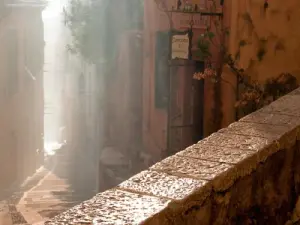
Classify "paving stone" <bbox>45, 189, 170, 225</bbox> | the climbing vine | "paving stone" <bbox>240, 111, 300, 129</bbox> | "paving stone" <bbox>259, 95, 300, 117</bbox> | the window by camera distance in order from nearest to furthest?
"paving stone" <bbox>45, 189, 170, 225</bbox> → "paving stone" <bbox>240, 111, 300, 129</bbox> → "paving stone" <bbox>259, 95, 300, 117</bbox> → the climbing vine → the window

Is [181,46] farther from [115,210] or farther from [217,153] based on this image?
[115,210]

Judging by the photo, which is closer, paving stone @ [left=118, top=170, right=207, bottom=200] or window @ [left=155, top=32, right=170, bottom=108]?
paving stone @ [left=118, top=170, right=207, bottom=200]

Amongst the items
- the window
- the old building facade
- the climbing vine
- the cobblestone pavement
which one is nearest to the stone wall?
the climbing vine

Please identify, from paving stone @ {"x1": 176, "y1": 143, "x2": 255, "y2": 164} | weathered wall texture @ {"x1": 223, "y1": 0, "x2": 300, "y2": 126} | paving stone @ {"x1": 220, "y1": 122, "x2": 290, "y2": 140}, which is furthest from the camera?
weathered wall texture @ {"x1": 223, "y1": 0, "x2": 300, "y2": 126}

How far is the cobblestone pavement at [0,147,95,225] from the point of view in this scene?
1395 centimetres

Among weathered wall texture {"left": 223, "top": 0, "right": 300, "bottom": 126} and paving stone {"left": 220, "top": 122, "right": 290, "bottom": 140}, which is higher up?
weathered wall texture {"left": 223, "top": 0, "right": 300, "bottom": 126}

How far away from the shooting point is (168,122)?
10.9 metres

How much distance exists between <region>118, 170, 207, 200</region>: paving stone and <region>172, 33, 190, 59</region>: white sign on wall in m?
7.46

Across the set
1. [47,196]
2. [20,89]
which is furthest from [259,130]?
[20,89]

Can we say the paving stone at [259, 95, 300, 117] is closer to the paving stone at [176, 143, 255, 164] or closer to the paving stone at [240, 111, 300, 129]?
the paving stone at [240, 111, 300, 129]

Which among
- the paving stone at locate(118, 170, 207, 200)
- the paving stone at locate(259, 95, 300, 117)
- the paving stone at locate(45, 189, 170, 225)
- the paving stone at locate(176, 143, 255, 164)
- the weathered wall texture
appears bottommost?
the paving stone at locate(45, 189, 170, 225)

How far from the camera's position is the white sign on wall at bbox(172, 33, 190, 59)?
998 centimetres

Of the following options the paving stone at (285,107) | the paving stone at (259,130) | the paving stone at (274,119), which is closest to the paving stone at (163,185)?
the paving stone at (259,130)

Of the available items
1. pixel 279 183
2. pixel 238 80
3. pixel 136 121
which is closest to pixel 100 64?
pixel 136 121
